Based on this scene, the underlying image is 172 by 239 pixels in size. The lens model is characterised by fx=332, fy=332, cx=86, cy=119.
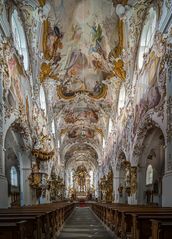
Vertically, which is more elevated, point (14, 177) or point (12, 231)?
point (12, 231)

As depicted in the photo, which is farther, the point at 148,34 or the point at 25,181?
the point at 25,181

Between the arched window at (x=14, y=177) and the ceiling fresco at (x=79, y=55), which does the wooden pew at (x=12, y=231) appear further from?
the arched window at (x=14, y=177)

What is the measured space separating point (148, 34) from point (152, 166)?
9121 millimetres

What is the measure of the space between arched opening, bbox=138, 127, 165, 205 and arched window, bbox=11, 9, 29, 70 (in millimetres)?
7669

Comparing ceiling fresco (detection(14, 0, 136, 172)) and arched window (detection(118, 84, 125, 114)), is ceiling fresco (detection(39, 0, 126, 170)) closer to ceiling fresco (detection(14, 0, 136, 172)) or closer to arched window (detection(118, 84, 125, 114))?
ceiling fresco (detection(14, 0, 136, 172))

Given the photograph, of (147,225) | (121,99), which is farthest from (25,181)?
(147,225)

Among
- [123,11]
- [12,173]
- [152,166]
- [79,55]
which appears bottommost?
[12,173]

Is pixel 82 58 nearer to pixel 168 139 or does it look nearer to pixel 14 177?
pixel 14 177

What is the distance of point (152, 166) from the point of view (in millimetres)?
22203

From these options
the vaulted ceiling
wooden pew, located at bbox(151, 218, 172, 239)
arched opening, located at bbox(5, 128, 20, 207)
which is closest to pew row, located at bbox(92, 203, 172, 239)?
wooden pew, located at bbox(151, 218, 172, 239)

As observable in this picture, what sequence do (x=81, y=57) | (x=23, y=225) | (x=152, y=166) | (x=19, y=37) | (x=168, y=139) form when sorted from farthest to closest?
(x=81, y=57) < (x=152, y=166) < (x=19, y=37) < (x=168, y=139) < (x=23, y=225)

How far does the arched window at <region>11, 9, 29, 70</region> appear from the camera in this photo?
15.9 m

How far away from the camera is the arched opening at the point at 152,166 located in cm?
1709

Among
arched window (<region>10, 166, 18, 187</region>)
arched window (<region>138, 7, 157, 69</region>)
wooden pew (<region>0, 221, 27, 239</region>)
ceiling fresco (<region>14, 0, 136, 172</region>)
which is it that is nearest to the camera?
wooden pew (<region>0, 221, 27, 239</region>)
